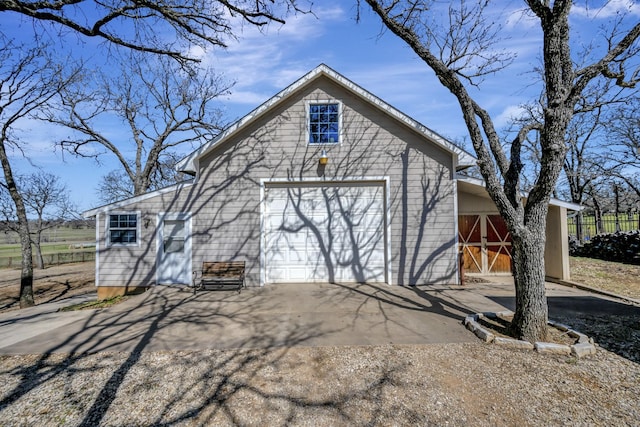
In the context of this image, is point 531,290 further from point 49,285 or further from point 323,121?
point 49,285

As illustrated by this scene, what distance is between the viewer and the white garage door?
8.59 m

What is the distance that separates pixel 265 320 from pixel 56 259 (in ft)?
80.0

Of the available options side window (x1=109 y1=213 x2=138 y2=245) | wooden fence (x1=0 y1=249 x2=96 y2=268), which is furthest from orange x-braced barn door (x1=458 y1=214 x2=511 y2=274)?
wooden fence (x1=0 y1=249 x2=96 y2=268)

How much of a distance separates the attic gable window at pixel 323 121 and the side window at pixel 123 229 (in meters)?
5.49

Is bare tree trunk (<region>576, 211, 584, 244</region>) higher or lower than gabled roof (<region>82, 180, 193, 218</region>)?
lower

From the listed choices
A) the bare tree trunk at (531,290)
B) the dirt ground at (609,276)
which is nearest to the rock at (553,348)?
the bare tree trunk at (531,290)

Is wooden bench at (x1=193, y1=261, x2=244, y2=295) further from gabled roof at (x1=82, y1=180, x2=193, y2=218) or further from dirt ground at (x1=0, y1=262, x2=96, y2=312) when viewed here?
dirt ground at (x1=0, y1=262, x2=96, y2=312)

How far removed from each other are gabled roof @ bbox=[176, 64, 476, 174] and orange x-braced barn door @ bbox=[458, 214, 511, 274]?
2692 millimetres

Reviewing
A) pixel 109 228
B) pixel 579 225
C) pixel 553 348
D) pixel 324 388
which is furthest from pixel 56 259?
pixel 579 225

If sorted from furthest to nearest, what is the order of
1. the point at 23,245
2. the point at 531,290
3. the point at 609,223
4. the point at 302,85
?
→ the point at 609,223
the point at 23,245
the point at 302,85
the point at 531,290

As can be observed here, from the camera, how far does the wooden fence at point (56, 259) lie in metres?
20.4

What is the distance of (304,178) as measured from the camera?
852 centimetres

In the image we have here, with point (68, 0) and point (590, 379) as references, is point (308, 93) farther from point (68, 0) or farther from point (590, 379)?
point (590, 379)

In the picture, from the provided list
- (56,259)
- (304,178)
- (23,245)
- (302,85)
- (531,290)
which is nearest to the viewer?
(531,290)
